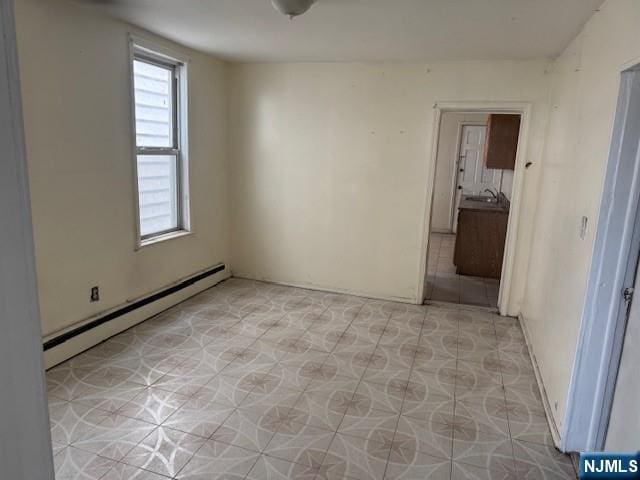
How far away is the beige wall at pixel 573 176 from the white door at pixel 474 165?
426 cm

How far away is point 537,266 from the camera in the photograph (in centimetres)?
344

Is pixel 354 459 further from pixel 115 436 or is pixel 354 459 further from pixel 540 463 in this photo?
pixel 115 436

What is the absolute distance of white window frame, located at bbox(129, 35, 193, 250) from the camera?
3.29 meters

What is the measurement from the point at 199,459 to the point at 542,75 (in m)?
3.80

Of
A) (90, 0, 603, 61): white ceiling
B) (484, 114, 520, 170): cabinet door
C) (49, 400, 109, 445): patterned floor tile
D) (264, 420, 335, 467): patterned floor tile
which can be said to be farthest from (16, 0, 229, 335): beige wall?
(484, 114, 520, 170): cabinet door

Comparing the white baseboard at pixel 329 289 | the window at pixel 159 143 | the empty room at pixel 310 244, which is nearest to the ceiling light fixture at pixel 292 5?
the empty room at pixel 310 244

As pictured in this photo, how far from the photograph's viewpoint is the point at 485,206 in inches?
217

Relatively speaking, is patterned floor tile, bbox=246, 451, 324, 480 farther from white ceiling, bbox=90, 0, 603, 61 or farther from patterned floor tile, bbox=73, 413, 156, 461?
white ceiling, bbox=90, 0, 603, 61

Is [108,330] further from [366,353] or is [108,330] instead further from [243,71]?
[243,71]

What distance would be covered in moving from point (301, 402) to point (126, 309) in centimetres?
168

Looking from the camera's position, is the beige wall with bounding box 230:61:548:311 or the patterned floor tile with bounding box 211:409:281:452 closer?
the patterned floor tile with bounding box 211:409:281:452

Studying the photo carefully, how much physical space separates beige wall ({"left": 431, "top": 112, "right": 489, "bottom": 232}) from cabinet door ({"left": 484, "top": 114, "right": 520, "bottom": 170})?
2.22 m

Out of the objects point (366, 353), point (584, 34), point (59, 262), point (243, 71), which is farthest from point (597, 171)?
point (243, 71)

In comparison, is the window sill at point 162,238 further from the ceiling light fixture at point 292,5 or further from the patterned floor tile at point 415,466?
the patterned floor tile at point 415,466
